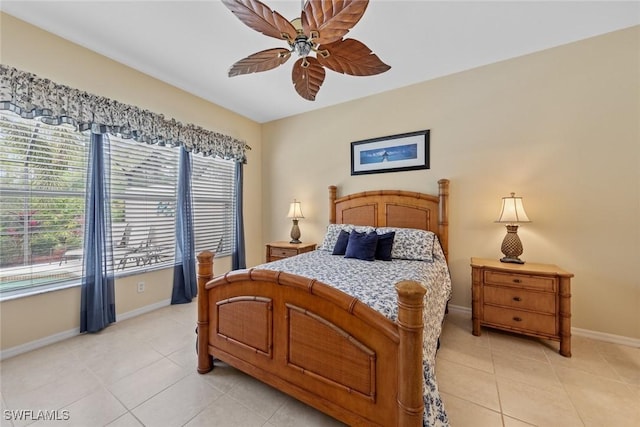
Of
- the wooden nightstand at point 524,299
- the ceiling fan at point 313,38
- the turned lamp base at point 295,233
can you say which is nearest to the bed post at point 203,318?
the ceiling fan at point 313,38

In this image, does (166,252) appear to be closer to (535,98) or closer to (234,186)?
Result: (234,186)

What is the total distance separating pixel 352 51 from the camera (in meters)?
1.64

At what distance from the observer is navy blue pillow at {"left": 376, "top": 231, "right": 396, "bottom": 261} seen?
255 centimetres

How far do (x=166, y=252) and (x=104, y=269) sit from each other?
2.27 ft

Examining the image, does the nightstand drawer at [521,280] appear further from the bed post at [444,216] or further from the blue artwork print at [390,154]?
the blue artwork print at [390,154]

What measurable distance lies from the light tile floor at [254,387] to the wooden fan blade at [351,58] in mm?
2222

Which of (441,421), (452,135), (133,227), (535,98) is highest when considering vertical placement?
(535,98)

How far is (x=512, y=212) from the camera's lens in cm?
239

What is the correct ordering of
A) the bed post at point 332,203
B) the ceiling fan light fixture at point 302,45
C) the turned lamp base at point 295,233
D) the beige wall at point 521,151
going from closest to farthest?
the ceiling fan light fixture at point 302,45
the beige wall at point 521,151
the bed post at point 332,203
the turned lamp base at point 295,233

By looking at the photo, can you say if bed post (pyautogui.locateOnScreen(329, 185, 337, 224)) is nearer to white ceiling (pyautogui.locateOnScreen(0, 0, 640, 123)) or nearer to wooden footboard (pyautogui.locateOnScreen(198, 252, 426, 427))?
white ceiling (pyautogui.locateOnScreen(0, 0, 640, 123))

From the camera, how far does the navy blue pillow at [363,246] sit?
253cm

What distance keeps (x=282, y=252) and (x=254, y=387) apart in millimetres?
1986

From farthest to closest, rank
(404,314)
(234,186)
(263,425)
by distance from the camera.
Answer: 1. (234,186)
2. (263,425)
3. (404,314)

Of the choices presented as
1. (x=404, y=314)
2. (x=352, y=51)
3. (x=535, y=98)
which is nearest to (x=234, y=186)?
(x=352, y=51)
